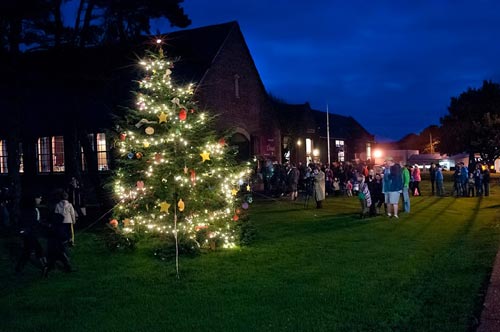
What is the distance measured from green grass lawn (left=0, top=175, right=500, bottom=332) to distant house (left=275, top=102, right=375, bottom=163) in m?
27.6

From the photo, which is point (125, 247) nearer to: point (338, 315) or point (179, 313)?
point (179, 313)

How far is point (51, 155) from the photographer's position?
28797 mm

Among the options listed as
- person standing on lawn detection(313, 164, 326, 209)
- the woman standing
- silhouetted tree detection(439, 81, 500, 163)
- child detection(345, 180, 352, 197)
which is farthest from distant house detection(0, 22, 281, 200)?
silhouetted tree detection(439, 81, 500, 163)

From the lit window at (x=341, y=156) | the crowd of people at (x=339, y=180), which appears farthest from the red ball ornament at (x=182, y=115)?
the lit window at (x=341, y=156)

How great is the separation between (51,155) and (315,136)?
25097mm

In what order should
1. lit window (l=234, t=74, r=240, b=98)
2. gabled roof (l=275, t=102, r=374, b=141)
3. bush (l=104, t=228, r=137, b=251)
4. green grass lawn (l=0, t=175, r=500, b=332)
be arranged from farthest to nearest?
gabled roof (l=275, t=102, r=374, b=141), lit window (l=234, t=74, r=240, b=98), bush (l=104, t=228, r=137, b=251), green grass lawn (l=0, t=175, r=500, b=332)

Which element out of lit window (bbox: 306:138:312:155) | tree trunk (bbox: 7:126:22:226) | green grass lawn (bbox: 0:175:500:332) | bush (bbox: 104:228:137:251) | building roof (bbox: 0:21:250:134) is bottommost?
green grass lawn (bbox: 0:175:500:332)

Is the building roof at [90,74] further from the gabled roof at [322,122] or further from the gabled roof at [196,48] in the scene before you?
the gabled roof at [322,122]

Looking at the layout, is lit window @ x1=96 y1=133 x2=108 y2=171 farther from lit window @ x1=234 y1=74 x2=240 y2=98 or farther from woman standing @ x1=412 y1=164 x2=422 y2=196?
woman standing @ x1=412 y1=164 x2=422 y2=196

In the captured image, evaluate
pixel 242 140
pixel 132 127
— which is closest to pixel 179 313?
pixel 132 127

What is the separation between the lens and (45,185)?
2864cm

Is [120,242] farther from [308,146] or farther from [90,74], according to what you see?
[308,146]

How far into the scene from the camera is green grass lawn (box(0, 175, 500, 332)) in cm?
673

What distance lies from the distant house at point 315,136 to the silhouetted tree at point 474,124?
10.2 m
